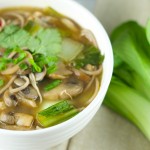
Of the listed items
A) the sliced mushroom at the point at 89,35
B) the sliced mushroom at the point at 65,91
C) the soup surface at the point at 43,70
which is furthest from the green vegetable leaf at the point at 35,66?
the sliced mushroom at the point at 89,35

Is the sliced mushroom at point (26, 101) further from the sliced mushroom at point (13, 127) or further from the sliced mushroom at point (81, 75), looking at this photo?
the sliced mushroom at point (81, 75)

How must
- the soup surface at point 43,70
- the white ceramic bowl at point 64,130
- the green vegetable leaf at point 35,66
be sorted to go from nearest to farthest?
the white ceramic bowl at point 64,130 → the soup surface at point 43,70 → the green vegetable leaf at point 35,66

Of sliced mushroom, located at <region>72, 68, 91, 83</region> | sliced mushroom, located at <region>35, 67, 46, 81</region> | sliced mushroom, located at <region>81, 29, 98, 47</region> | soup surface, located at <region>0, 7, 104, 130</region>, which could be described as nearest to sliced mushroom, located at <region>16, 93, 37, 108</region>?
soup surface, located at <region>0, 7, 104, 130</region>

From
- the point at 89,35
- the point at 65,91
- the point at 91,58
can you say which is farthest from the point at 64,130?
the point at 89,35

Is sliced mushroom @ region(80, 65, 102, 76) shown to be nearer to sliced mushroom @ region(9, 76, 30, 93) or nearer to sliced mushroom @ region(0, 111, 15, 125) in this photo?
sliced mushroom @ region(9, 76, 30, 93)

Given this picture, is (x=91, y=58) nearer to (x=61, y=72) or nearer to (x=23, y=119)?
(x=61, y=72)

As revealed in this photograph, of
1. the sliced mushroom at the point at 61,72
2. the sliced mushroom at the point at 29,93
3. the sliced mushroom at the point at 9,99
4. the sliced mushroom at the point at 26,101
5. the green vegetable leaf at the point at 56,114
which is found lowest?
the sliced mushroom at the point at 9,99

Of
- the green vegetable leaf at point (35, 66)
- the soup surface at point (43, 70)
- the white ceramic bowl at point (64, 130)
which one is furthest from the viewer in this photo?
the green vegetable leaf at point (35, 66)
